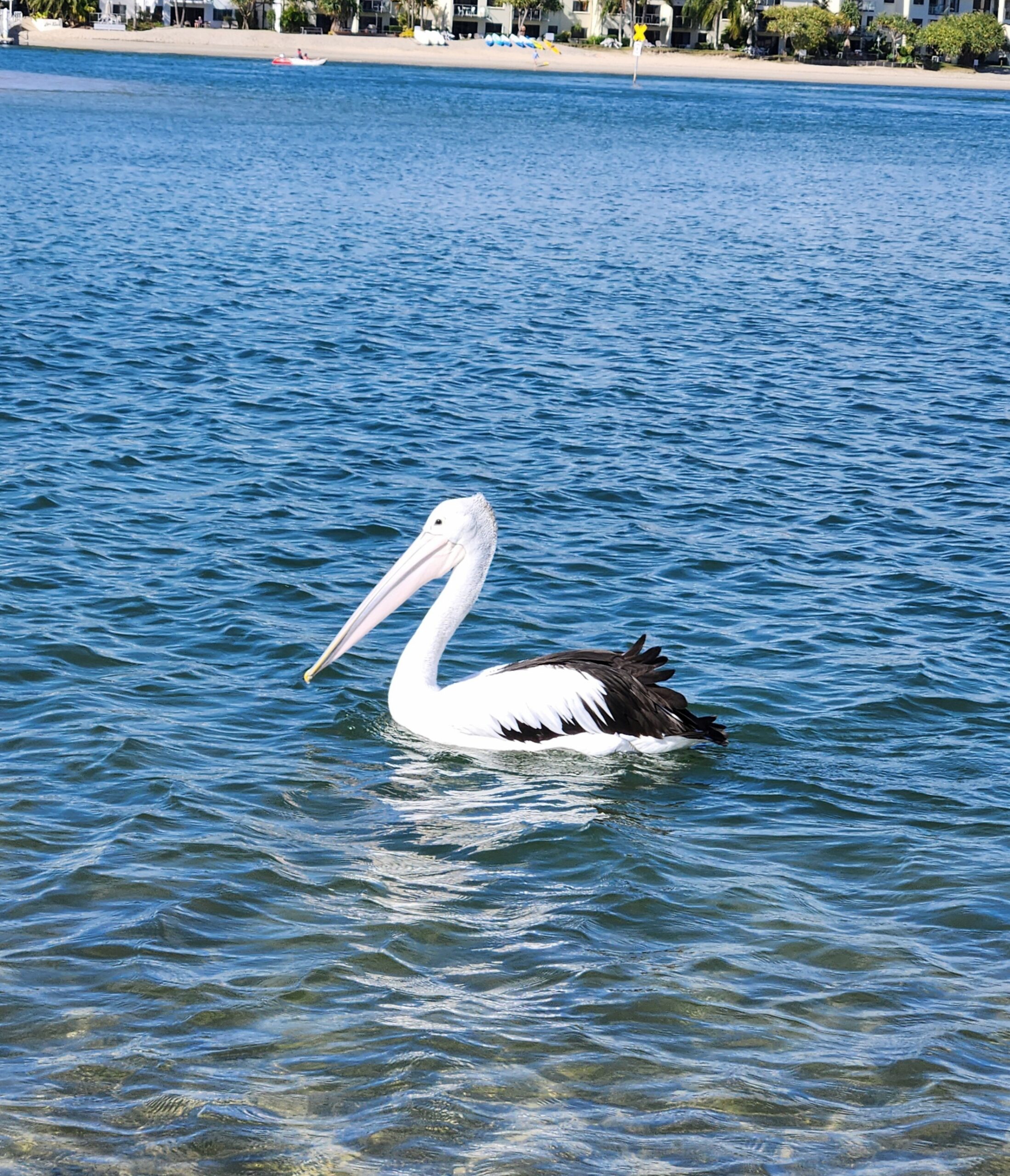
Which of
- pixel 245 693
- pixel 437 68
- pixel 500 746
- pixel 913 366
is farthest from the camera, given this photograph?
pixel 437 68

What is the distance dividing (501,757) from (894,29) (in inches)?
5323

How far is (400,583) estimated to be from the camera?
24.8 feet

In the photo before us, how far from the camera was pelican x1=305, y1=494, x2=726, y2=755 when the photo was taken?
22.9 ft

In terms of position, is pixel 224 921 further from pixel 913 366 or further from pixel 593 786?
pixel 913 366

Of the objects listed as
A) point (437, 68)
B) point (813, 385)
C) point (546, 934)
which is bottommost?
point (546, 934)

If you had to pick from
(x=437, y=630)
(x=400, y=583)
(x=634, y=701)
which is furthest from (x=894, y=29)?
(x=634, y=701)

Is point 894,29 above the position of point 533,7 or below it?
below

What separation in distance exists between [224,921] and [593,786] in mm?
2117

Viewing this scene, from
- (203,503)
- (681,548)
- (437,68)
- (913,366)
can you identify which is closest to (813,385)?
(913,366)

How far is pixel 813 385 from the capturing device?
15555mm

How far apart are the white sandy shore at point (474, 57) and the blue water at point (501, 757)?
99548 mm

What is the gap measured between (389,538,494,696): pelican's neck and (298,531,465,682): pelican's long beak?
0.31 ft

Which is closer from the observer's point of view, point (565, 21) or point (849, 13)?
point (849, 13)

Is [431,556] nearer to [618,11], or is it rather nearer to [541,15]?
[618,11]
